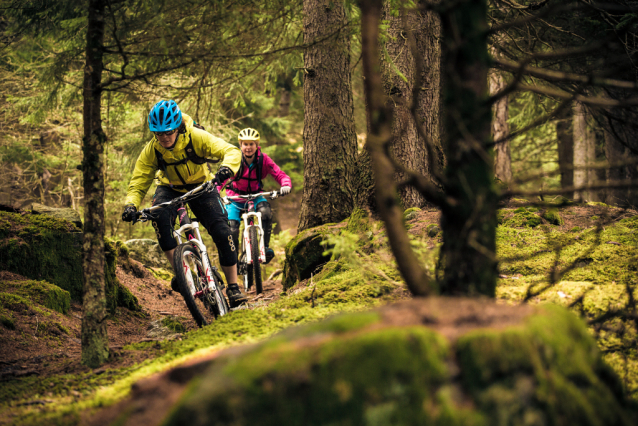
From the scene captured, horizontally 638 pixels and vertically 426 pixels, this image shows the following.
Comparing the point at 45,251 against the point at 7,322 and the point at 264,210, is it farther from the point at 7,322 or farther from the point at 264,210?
the point at 264,210

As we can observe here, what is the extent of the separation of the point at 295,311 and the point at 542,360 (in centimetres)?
284

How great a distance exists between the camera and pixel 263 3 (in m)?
4.31

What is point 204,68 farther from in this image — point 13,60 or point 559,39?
point 559,39

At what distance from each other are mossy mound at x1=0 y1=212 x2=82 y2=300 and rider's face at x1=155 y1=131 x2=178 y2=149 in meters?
2.36

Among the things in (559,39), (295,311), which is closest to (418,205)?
(295,311)

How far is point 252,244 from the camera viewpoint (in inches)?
303

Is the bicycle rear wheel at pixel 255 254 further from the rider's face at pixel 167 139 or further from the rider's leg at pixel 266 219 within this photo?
the rider's face at pixel 167 139

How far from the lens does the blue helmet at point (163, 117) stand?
4.91 metres

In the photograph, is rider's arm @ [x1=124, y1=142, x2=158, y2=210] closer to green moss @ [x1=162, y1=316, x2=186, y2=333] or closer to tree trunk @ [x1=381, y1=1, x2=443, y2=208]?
green moss @ [x1=162, y1=316, x2=186, y2=333]

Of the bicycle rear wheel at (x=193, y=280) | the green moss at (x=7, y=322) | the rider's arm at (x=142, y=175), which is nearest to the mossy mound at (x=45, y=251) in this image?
the green moss at (x=7, y=322)

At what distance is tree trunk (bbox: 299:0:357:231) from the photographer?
7.42 metres

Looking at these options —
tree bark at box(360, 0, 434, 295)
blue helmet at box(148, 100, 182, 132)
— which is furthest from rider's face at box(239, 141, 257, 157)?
tree bark at box(360, 0, 434, 295)

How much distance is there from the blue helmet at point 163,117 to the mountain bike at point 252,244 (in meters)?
2.81

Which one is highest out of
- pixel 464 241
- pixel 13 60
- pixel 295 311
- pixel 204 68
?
pixel 13 60
